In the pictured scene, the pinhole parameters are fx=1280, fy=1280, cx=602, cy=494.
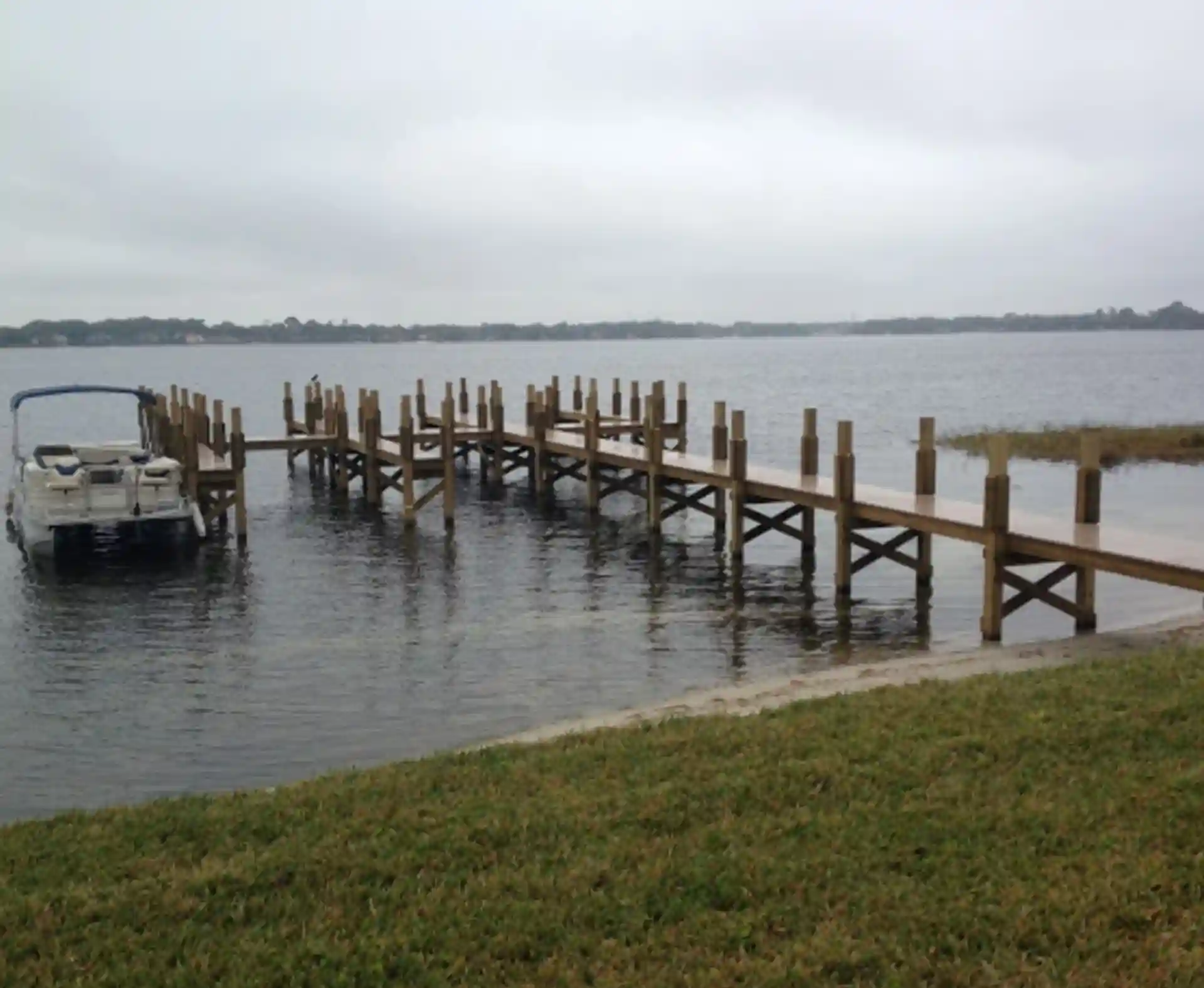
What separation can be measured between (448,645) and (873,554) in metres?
6.98

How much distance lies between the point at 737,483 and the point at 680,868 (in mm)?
16181

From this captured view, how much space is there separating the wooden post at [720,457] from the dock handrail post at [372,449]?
839 cm

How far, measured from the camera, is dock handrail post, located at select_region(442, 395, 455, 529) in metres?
27.6

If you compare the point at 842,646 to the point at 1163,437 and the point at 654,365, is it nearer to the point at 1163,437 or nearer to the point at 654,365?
the point at 1163,437

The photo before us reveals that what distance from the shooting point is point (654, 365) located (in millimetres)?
167750

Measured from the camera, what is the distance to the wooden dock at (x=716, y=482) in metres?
15.7

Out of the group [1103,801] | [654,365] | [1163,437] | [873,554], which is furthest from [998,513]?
[654,365]

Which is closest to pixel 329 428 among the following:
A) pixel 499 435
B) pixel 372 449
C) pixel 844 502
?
pixel 372 449

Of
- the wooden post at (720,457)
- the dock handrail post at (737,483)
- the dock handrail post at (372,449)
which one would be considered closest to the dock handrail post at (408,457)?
the dock handrail post at (372,449)

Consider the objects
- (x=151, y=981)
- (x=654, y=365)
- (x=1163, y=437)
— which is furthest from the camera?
(x=654, y=365)

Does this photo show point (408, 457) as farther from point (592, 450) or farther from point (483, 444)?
point (483, 444)

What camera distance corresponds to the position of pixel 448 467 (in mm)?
27766

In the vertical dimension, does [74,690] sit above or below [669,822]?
below

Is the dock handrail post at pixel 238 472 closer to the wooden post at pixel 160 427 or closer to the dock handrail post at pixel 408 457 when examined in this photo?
the dock handrail post at pixel 408 457
